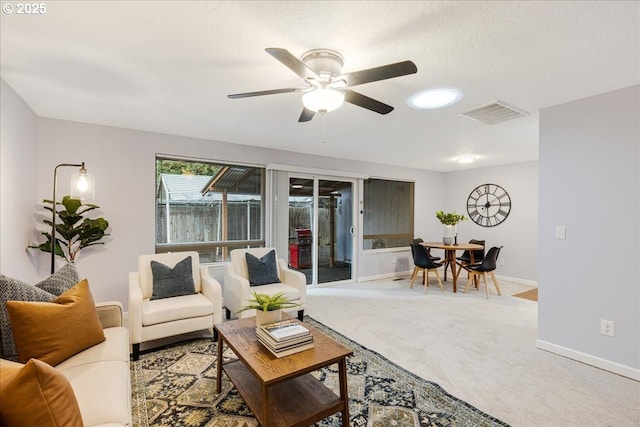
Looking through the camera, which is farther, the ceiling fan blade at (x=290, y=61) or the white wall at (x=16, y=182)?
the white wall at (x=16, y=182)

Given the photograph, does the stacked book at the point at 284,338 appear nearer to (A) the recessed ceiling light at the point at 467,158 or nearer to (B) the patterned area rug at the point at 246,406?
(B) the patterned area rug at the point at 246,406

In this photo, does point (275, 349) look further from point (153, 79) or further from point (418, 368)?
point (153, 79)

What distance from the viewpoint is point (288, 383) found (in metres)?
1.89

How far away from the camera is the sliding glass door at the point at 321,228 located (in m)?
5.03

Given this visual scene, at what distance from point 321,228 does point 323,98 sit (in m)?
3.63

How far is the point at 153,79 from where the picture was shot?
2.30 metres

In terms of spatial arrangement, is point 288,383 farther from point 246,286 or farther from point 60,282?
point 60,282

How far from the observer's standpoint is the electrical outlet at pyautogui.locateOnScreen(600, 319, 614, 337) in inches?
95.7

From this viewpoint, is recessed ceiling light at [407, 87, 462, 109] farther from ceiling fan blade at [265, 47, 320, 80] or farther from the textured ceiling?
ceiling fan blade at [265, 47, 320, 80]

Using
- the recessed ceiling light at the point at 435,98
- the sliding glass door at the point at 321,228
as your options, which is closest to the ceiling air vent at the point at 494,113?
the recessed ceiling light at the point at 435,98

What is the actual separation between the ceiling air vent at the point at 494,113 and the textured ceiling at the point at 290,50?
0.09m

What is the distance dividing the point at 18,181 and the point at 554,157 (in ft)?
16.1

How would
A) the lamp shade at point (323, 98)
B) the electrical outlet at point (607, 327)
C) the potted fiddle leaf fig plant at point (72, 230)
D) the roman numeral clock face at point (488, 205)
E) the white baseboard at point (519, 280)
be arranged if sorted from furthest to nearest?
the roman numeral clock face at point (488, 205) < the white baseboard at point (519, 280) < the potted fiddle leaf fig plant at point (72, 230) < the electrical outlet at point (607, 327) < the lamp shade at point (323, 98)

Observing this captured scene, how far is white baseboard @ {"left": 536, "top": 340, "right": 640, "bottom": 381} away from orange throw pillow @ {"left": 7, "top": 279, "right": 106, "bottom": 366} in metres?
3.66
